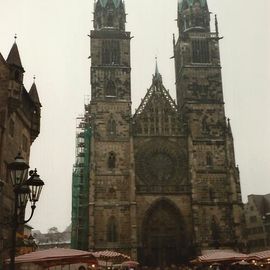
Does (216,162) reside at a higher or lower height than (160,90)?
lower

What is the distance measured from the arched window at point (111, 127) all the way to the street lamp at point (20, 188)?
3633cm

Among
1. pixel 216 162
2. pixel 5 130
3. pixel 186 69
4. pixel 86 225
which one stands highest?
pixel 186 69

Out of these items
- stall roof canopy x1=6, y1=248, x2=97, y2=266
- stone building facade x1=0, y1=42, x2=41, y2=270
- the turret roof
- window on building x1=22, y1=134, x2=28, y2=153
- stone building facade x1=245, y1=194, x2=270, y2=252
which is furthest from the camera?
stone building facade x1=245, y1=194, x2=270, y2=252

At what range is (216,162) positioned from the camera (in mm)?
47750

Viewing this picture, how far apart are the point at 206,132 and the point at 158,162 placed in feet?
19.7

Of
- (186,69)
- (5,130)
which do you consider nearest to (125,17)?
(186,69)

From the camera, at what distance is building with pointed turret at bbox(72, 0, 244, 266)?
4512cm

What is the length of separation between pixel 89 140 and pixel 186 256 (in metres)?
15.3

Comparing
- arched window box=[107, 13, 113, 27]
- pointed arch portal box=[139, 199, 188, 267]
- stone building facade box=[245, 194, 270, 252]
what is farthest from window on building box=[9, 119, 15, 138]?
stone building facade box=[245, 194, 270, 252]

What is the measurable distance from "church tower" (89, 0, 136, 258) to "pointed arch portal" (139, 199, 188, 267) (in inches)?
88.0

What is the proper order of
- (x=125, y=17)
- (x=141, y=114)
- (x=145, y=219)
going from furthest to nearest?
1. (x=125, y=17)
2. (x=141, y=114)
3. (x=145, y=219)

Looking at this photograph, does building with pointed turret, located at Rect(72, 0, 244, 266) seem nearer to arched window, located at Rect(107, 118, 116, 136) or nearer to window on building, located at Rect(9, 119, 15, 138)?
arched window, located at Rect(107, 118, 116, 136)

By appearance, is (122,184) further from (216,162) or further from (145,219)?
(216,162)

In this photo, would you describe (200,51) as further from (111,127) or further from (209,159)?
(111,127)
